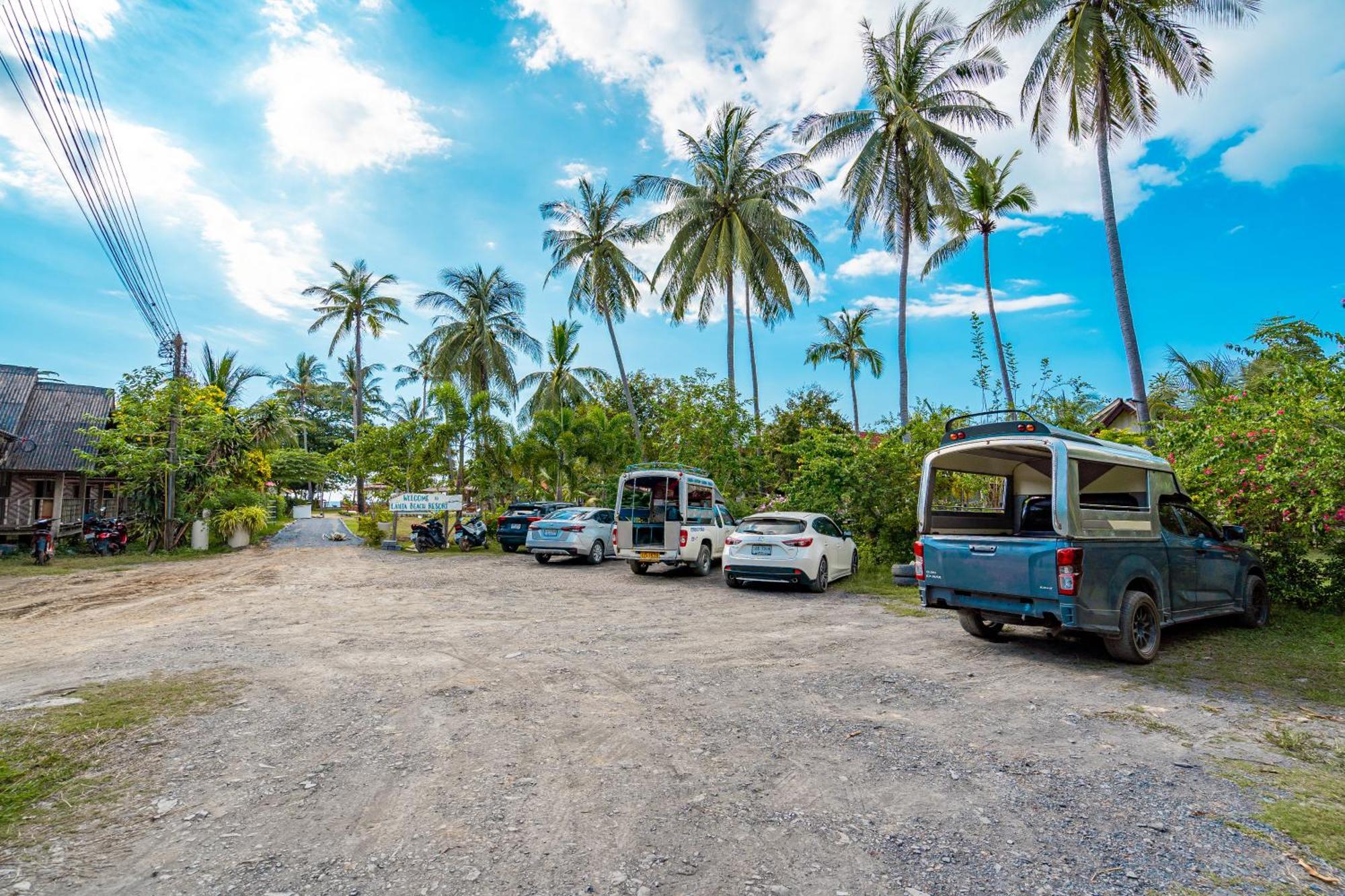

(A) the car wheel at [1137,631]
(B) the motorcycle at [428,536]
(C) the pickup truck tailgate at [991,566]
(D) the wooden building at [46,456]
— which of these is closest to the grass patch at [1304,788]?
(A) the car wheel at [1137,631]

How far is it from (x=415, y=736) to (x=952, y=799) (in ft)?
11.2

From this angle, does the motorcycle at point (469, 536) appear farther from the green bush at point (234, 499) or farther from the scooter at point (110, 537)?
the scooter at point (110, 537)

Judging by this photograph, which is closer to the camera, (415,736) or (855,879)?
(855,879)

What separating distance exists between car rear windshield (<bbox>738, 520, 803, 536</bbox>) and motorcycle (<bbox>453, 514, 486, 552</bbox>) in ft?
39.7

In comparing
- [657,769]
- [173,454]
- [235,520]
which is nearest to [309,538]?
[235,520]

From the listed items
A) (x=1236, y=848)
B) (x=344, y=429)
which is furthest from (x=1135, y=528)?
(x=344, y=429)

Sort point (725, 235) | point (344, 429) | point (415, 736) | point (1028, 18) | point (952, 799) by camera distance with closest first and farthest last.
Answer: point (952, 799), point (415, 736), point (1028, 18), point (725, 235), point (344, 429)

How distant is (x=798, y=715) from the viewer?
5.00m

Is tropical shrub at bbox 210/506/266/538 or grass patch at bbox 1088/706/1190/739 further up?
tropical shrub at bbox 210/506/266/538

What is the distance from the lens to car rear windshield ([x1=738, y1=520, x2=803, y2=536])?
12.0 m

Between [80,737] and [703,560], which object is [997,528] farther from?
[80,737]

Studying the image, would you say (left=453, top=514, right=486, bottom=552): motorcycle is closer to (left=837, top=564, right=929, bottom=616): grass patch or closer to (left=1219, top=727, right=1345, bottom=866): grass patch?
(left=837, top=564, right=929, bottom=616): grass patch

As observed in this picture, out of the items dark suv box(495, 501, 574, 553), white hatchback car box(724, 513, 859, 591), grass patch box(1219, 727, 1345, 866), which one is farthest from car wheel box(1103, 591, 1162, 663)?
dark suv box(495, 501, 574, 553)

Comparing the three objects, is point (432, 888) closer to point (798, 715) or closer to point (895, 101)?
point (798, 715)
